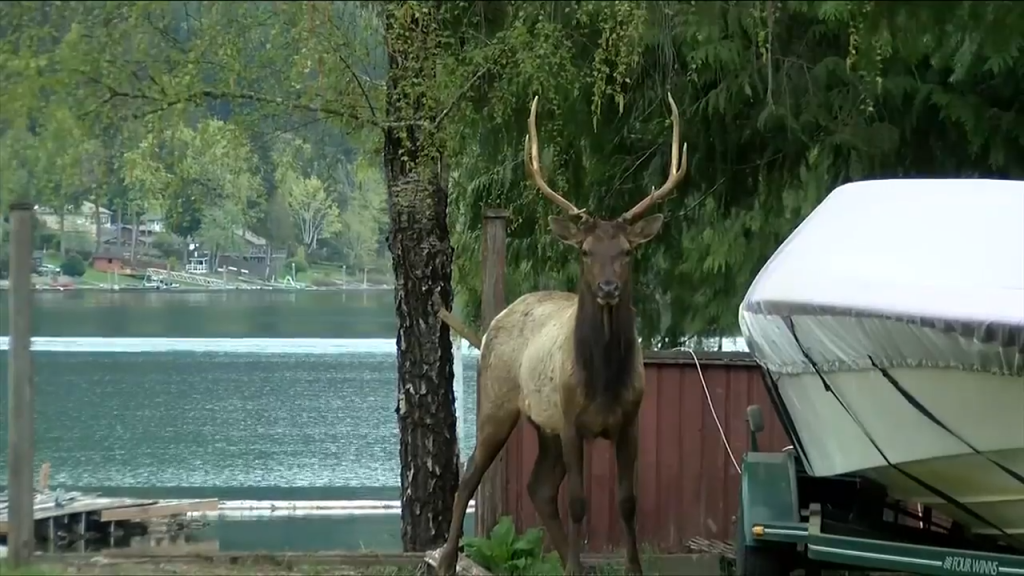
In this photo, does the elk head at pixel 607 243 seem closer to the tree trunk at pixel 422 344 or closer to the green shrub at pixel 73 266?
the tree trunk at pixel 422 344

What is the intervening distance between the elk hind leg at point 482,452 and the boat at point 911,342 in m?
1.67

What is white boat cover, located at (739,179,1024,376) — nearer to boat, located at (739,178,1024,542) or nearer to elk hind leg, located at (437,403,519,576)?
boat, located at (739,178,1024,542)

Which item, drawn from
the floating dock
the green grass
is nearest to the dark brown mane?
the green grass

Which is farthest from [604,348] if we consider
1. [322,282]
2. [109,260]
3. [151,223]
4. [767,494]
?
[322,282]

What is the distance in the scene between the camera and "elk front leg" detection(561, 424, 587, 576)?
7.16m

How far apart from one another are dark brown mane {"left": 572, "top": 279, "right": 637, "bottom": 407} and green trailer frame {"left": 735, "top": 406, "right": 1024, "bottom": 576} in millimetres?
970

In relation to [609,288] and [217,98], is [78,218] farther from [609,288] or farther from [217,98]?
[609,288]

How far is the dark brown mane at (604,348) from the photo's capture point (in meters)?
7.02

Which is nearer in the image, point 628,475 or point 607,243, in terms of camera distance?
point 607,243

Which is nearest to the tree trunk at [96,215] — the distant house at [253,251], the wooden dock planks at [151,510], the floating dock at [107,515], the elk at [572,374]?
the distant house at [253,251]

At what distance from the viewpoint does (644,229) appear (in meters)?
7.15

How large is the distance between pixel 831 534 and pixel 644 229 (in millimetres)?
1906

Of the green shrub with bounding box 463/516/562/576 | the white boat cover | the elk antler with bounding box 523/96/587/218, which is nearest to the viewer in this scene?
the white boat cover

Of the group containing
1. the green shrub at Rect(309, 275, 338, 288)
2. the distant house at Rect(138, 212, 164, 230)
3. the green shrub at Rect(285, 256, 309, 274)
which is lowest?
the green shrub at Rect(309, 275, 338, 288)
